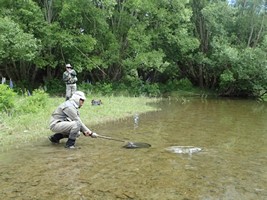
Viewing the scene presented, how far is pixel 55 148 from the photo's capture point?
8.60 m

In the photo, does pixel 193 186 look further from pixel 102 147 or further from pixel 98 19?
pixel 98 19

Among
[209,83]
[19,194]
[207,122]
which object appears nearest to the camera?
[19,194]

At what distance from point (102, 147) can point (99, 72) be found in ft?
59.8

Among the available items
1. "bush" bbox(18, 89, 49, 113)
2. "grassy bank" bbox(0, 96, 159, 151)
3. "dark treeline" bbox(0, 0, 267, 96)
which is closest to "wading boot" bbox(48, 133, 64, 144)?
"grassy bank" bbox(0, 96, 159, 151)

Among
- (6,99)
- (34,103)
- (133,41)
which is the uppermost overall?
(133,41)

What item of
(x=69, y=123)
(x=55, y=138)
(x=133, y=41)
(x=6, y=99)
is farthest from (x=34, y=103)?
(x=133, y=41)

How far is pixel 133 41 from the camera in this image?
24.2m

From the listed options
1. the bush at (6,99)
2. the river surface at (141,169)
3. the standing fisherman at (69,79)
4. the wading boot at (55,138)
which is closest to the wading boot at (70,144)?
the river surface at (141,169)

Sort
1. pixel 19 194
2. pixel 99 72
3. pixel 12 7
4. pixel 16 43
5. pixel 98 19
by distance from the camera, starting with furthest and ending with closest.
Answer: pixel 99 72
pixel 98 19
pixel 12 7
pixel 16 43
pixel 19 194

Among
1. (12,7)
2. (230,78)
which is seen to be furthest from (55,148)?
(230,78)

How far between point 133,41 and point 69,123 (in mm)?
16333

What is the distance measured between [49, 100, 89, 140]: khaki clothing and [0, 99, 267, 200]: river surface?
415 millimetres

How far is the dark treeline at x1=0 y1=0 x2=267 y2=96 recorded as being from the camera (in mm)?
21297

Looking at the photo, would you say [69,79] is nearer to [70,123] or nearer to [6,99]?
[6,99]
